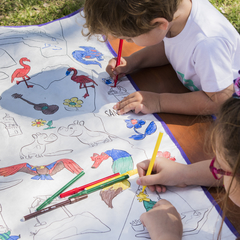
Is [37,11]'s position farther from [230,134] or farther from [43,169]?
[230,134]

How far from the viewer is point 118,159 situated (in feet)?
2.39

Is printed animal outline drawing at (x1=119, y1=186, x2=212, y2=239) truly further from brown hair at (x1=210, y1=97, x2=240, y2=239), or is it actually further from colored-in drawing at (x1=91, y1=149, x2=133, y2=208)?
brown hair at (x1=210, y1=97, x2=240, y2=239)

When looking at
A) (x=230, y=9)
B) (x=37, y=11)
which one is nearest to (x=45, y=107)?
(x=37, y=11)

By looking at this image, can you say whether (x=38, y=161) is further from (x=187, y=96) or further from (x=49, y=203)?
(x=187, y=96)

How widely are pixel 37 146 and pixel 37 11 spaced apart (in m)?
0.94

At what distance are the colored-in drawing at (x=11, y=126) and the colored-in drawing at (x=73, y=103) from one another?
0.17 metres

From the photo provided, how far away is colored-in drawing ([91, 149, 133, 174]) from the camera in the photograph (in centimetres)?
71

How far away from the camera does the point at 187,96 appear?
892mm

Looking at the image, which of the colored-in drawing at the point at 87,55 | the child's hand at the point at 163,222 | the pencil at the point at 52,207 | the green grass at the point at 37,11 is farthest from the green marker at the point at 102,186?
the green grass at the point at 37,11

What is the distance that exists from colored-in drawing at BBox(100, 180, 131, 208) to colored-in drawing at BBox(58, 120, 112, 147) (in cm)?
15

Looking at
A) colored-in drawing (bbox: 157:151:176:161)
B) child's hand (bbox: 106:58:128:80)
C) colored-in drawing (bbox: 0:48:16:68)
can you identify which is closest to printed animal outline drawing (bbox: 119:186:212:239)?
colored-in drawing (bbox: 157:151:176:161)

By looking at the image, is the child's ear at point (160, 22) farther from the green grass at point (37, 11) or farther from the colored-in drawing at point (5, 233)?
the green grass at point (37, 11)

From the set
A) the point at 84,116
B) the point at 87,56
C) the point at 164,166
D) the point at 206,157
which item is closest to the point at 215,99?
the point at 206,157

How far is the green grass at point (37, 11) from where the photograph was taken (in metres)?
1.32
